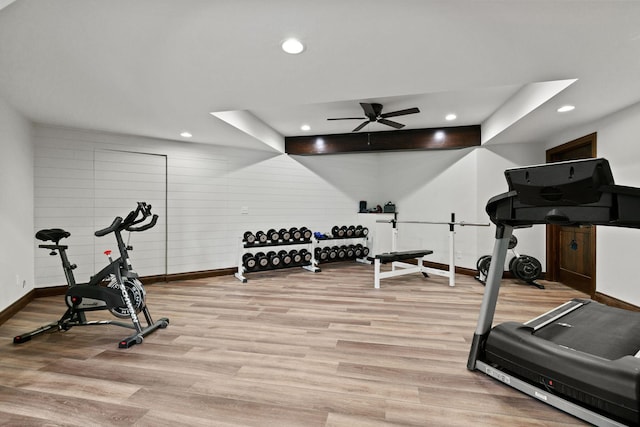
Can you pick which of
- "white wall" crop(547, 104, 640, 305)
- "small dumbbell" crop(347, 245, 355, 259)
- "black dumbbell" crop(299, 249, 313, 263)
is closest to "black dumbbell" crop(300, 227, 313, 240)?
"black dumbbell" crop(299, 249, 313, 263)

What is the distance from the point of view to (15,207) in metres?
3.41

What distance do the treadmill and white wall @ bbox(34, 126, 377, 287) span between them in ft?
14.2

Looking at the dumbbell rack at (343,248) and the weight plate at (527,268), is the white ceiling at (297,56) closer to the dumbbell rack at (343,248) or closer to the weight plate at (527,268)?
the weight plate at (527,268)

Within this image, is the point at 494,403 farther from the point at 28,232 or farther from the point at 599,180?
the point at 28,232

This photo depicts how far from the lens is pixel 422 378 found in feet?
6.57

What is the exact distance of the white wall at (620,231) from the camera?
10.6ft

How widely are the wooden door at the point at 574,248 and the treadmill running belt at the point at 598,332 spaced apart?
5.65ft

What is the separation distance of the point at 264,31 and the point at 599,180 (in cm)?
218

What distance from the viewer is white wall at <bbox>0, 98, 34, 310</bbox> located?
3.16 meters

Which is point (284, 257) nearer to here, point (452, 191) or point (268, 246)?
point (268, 246)

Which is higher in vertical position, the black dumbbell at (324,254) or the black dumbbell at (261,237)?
the black dumbbell at (261,237)

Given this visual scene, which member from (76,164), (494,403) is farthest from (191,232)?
(494,403)

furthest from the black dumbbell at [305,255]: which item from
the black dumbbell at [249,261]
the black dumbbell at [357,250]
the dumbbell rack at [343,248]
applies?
the black dumbbell at [357,250]

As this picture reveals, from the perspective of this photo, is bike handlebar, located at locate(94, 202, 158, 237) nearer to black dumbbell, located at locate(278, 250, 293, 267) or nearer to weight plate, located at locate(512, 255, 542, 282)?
black dumbbell, located at locate(278, 250, 293, 267)
